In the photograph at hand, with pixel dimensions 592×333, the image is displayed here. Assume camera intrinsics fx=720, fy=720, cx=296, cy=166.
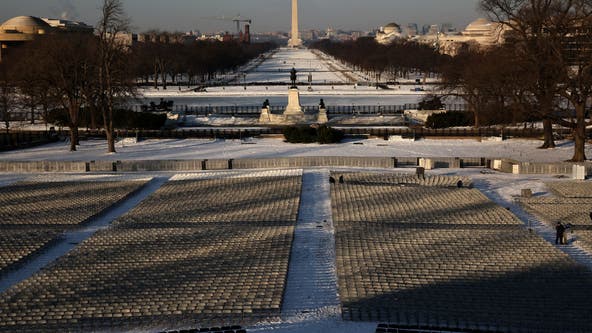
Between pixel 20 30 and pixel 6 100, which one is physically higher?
pixel 20 30

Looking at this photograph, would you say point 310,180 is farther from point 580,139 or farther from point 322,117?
point 322,117

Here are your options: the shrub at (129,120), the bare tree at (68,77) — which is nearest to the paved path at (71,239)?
the bare tree at (68,77)

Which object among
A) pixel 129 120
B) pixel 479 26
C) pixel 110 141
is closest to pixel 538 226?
pixel 110 141

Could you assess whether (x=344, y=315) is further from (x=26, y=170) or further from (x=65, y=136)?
(x=65, y=136)

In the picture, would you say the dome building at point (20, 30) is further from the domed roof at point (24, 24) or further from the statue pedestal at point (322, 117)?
the statue pedestal at point (322, 117)

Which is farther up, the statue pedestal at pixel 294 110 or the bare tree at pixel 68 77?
the bare tree at pixel 68 77

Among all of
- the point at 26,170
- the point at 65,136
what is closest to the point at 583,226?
the point at 26,170
